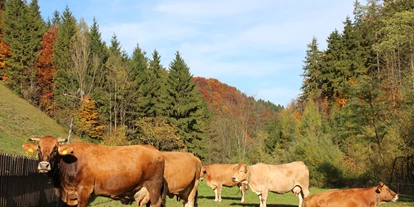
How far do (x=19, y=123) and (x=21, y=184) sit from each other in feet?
124

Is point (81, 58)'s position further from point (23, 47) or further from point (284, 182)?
point (284, 182)

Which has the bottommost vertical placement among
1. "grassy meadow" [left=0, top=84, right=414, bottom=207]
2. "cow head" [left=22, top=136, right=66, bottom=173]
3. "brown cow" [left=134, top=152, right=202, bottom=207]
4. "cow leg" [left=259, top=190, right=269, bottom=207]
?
"cow leg" [left=259, top=190, right=269, bottom=207]

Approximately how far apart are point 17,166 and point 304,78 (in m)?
68.1

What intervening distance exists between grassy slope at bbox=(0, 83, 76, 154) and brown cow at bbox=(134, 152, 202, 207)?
28.6 metres

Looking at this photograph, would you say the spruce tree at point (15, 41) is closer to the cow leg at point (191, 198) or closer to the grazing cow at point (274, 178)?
the grazing cow at point (274, 178)

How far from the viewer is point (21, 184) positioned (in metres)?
13.2

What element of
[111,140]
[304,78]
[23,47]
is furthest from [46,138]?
[304,78]

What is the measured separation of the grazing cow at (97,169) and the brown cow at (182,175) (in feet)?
5.54

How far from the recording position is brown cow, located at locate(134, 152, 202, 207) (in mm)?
11434

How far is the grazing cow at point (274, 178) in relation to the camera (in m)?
18.8

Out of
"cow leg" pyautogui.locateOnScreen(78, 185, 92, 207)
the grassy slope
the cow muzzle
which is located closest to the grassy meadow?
the grassy slope

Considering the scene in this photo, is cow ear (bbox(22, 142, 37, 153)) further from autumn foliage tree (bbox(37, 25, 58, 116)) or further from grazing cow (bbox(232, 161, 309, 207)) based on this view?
autumn foliage tree (bbox(37, 25, 58, 116))

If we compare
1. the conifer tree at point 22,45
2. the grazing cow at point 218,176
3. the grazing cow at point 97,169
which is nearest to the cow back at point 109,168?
the grazing cow at point 97,169

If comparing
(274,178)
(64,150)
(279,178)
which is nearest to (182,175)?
(64,150)
